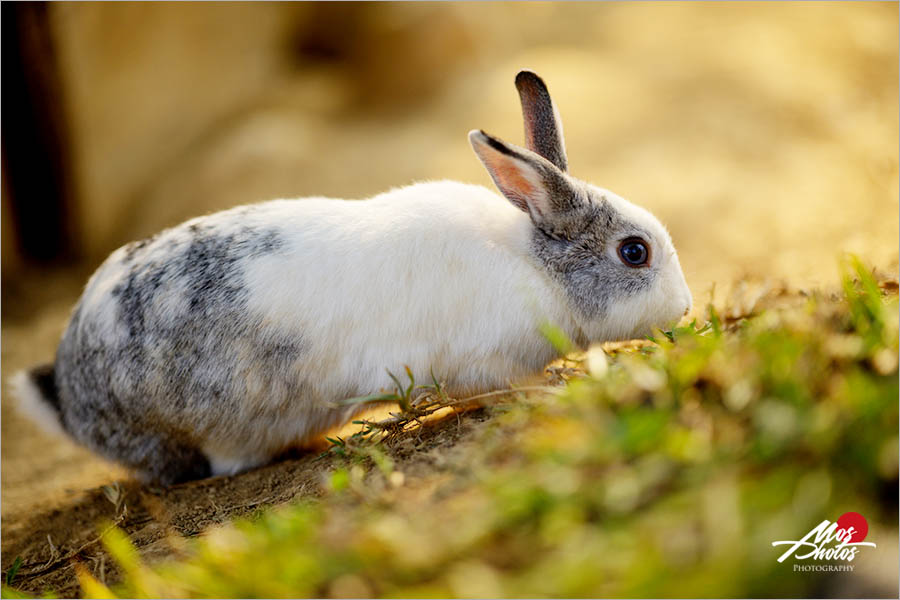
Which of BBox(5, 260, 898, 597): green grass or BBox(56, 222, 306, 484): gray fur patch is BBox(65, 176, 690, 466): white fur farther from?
BBox(5, 260, 898, 597): green grass

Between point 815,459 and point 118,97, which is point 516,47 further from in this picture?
point 815,459

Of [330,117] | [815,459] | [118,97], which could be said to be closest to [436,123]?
[330,117]

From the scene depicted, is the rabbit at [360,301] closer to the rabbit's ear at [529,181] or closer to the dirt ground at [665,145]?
the rabbit's ear at [529,181]

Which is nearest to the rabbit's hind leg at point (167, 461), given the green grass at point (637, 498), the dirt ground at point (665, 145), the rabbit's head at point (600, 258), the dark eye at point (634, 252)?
the dirt ground at point (665, 145)

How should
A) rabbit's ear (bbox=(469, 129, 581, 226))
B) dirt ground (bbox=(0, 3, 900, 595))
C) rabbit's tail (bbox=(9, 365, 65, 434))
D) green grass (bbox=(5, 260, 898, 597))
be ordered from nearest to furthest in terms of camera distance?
green grass (bbox=(5, 260, 898, 597))
rabbit's ear (bbox=(469, 129, 581, 226))
rabbit's tail (bbox=(9, 365, 65, 434))
dirt ground (bbox=(0, 3, 900, 595))

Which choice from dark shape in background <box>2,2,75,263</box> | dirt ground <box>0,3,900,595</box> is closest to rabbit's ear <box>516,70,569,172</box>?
dirt ground <box>0,3,900,595</box>

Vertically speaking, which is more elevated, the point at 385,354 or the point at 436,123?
the point at 436,123

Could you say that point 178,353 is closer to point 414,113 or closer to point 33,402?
point 33,402
